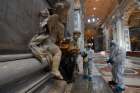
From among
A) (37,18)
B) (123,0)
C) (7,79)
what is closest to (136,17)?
(123,0)

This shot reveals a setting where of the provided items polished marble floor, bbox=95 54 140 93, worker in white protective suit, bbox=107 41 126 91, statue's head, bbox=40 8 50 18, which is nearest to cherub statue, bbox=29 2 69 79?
→ statue's head, bbox=40 8 50 18

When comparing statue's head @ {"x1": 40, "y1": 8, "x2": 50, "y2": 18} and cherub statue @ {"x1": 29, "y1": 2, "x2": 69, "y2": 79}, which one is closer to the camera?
cherub statue @ {"x1": 29, "y1": 2, "x2": 69, "y2": 79}

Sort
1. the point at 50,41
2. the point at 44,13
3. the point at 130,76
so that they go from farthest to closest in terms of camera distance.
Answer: the point at 130,76, the point at 44,13, the point at 50,41

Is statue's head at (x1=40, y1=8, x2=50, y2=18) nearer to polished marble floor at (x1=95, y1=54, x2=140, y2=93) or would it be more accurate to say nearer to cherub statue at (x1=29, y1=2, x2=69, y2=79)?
cherub statue at (x1=29, y1=2, x2=69, y2=79)

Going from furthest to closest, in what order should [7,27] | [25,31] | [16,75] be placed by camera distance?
1. [25,31]
2. [7,27]
3. [16,75]

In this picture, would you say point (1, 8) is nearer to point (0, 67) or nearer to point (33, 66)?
point (0, 67)

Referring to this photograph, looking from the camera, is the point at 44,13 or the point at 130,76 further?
the point at 130,76

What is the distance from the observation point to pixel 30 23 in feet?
9.61

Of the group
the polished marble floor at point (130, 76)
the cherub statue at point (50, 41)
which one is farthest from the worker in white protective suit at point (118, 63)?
the cherub statue at point (50, 41)

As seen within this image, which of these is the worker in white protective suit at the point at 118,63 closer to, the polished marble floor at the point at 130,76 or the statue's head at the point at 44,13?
the polished marble floor at the point at 130,76

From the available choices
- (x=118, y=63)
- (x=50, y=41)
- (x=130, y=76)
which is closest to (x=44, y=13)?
(x=50, y=41)

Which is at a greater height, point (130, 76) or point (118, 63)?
point (118, 63)

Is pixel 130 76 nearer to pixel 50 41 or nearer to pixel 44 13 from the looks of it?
pixel 44 13

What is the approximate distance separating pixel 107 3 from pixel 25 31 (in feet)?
93.6
